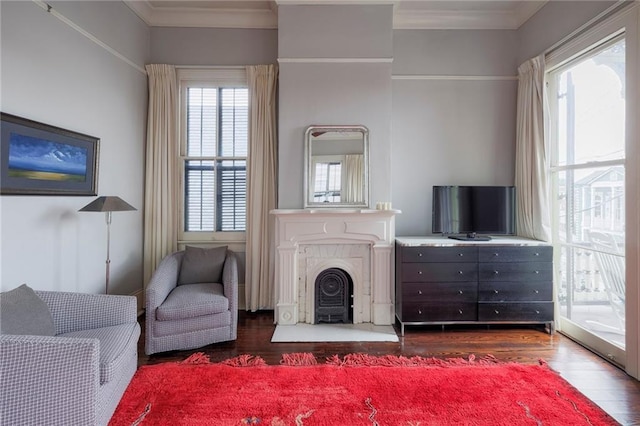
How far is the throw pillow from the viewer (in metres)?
1.66

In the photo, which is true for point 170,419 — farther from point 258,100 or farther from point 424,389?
point 258,100

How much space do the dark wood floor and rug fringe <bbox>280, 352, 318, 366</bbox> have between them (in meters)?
0.06

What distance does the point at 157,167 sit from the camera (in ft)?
11.7

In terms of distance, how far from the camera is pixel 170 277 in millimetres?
2873

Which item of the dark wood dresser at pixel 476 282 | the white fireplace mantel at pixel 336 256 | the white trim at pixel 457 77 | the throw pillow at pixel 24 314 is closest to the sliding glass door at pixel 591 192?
the dark wood dresser at pixel 476 282

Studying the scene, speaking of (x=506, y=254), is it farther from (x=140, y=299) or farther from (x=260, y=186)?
(x=140, y=299)

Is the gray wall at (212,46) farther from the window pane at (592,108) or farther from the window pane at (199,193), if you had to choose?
the window pane at (592,108)

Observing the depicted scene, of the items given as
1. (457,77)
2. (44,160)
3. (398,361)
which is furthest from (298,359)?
(457,77)

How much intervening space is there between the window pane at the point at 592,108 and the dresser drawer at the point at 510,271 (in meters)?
1.16

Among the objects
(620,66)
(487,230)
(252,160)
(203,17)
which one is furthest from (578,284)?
(203,17)

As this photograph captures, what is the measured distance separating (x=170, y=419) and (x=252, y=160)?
260cm

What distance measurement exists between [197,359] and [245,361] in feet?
1.33

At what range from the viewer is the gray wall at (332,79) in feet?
10.6

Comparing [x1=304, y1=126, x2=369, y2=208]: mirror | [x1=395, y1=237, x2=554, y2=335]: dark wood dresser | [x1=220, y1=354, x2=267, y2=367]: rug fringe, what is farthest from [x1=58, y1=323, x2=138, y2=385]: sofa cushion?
[x1=395, y1=237, x2=554, y2=335]: dark wood dresser
